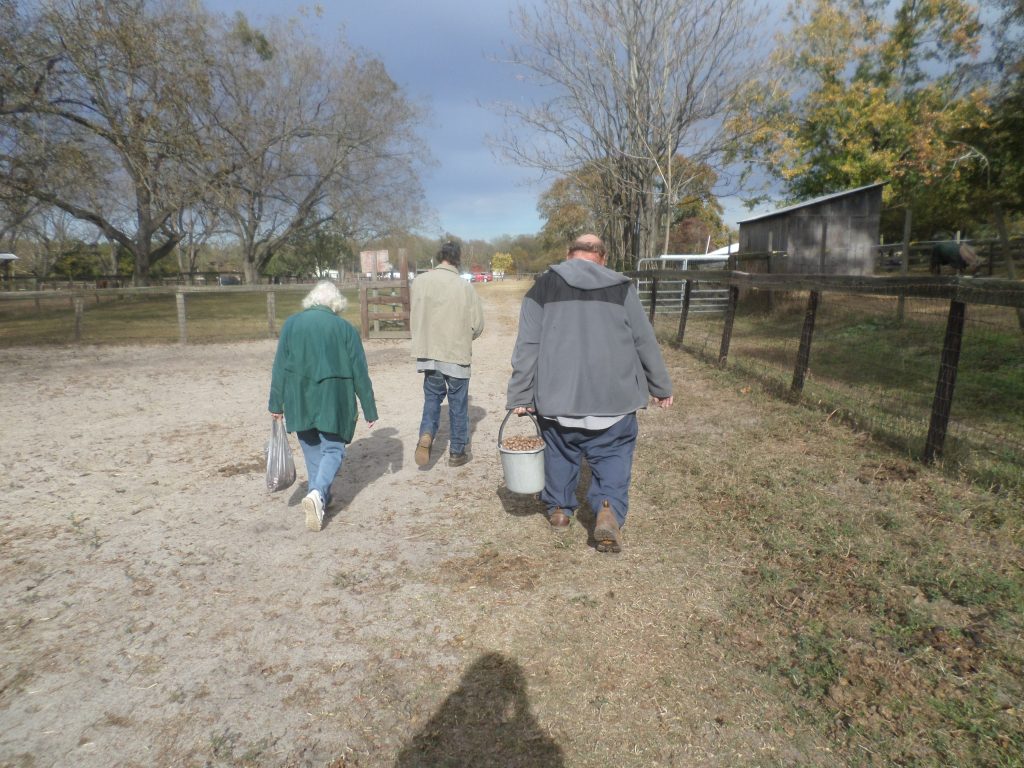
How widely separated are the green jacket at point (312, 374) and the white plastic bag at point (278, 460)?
105mm

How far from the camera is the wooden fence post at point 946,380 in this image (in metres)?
4.47

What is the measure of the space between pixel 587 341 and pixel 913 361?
619 centimetres

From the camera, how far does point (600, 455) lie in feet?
11.7

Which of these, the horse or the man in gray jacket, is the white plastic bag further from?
the horse

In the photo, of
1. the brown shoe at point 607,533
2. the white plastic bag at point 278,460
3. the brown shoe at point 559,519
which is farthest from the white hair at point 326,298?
the brown shoe at point 607,533

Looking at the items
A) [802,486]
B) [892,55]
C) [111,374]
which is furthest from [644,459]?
[892,55]

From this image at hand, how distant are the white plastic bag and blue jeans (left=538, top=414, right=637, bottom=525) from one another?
175 centimetres

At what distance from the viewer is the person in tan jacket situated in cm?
512

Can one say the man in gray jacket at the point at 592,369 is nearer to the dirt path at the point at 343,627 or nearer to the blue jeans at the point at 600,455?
the blue jeans at the point at 600,455

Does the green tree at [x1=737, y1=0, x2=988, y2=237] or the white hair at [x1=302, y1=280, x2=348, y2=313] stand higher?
the green tree at [x1=737, y1=0, x2=988, y2=237]

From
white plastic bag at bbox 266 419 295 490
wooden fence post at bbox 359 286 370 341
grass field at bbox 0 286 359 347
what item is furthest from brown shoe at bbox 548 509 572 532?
wooden fence post at bbox 359 286 370 341

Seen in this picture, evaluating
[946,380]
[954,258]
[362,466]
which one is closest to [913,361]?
[946,380]

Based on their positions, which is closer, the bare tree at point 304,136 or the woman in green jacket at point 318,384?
the woman in green jacket at point 318,384

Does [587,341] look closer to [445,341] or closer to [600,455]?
[600,455]
